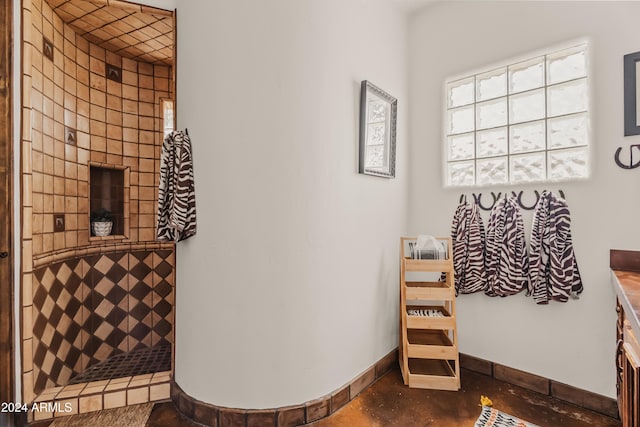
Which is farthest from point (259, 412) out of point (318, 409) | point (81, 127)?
point (81, 127)

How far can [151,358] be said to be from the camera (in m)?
2.38

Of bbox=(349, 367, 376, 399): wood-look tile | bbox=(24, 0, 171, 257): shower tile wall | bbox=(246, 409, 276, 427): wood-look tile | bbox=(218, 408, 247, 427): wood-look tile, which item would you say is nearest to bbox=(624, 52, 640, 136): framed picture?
bbox=(349, 367, 376, 399): wood-look tile

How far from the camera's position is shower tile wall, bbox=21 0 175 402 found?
1.64 m

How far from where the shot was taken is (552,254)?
1717 millimetres

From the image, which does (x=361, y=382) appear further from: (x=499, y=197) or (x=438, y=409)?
(x=499, y=197)

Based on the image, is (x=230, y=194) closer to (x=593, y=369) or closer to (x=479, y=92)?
(x=479, y=92)

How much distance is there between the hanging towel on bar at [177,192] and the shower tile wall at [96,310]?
788mm

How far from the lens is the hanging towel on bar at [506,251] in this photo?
1854 mm

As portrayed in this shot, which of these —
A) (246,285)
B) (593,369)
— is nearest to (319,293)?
(246,285)

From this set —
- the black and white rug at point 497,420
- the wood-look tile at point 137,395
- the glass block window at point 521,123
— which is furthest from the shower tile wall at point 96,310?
the glass block window at point 521,123

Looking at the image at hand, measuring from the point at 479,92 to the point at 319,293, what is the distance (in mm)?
1804

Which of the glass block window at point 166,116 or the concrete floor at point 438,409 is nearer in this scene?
the concrete floor at point 438,409

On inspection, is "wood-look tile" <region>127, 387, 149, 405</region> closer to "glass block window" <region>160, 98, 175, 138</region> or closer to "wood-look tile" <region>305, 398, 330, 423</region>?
"wood-look tile" <region>305, 398, 330, 423</region>

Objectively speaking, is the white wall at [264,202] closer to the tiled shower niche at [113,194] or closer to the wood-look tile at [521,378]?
the wood-look tile at [521,378]
